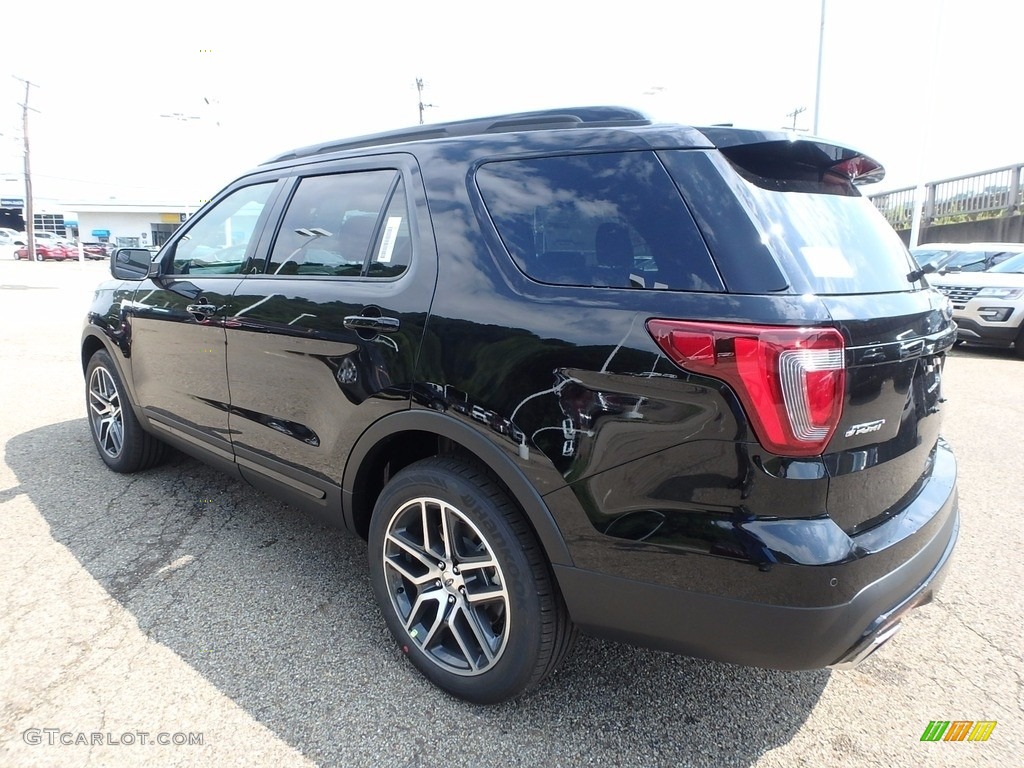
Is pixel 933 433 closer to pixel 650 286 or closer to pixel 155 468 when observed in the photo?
pixel 650 286

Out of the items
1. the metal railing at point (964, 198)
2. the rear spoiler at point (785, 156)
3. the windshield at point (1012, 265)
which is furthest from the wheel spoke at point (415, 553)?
the metal railing at point (964, 198)

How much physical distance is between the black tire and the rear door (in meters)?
1.36

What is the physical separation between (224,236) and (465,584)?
226 centimetres

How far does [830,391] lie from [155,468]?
4.19 m

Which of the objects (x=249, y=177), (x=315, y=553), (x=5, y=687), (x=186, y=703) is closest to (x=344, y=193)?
(x=249, y=177)

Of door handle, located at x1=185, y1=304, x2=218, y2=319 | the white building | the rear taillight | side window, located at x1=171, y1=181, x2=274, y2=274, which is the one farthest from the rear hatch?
the white building

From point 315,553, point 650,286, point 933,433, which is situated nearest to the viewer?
point 650,286

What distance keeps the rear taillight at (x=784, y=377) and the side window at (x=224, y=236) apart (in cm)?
236

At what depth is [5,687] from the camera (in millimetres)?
2268

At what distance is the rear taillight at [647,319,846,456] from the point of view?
5.13ft

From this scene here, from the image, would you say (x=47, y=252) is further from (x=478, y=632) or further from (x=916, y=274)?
(x=916, y=274)

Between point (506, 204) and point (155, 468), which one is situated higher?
point (506, 204)

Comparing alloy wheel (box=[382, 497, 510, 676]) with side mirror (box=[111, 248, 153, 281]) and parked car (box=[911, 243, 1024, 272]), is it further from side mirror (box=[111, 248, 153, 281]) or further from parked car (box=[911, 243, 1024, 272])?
parked car (box=[911, 243, 1024, 272])

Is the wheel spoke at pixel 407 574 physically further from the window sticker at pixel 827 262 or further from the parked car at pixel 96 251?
Answer: the parked car at pixel 96 251
